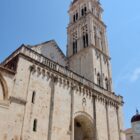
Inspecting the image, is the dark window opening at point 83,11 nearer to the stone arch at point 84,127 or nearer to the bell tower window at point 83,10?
the bell tower window at point 83,10

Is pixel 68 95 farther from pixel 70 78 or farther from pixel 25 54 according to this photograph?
pixel 25 54

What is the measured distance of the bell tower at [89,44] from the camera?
27484mm

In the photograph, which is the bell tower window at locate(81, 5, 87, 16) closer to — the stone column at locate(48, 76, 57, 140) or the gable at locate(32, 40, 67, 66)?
the gable at locate(32, 40, 67, 66)

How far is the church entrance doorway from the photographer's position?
21578mm

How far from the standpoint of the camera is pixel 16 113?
50.0 ft

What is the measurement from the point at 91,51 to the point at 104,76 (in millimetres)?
3795

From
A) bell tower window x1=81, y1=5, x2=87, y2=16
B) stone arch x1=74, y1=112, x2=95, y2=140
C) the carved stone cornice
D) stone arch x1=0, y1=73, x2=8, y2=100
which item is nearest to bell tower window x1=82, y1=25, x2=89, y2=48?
bell tower window x1=81, y1=5, x2=87, y2=16

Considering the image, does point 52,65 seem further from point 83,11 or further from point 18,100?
A: point 83,11

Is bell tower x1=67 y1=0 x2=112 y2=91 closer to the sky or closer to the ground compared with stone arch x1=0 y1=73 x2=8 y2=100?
closer to the sky

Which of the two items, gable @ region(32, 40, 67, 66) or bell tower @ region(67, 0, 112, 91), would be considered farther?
bell tower @ region(67, 0, 112, 91)

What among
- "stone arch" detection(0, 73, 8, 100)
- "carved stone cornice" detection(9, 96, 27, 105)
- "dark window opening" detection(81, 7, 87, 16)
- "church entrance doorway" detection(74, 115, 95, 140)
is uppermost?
"dark window opening" detection(81, 7, 87, 16)

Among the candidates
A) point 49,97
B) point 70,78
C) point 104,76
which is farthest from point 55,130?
point 104,76

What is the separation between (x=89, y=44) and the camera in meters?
28.8

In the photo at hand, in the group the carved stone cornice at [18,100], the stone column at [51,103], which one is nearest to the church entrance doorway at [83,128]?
the stone column at [51,103]
